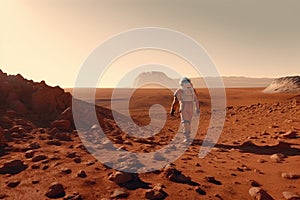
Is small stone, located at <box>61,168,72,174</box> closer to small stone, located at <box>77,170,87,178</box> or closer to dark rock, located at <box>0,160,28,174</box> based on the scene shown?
small stone, located at <box>77,170,87,178</box>

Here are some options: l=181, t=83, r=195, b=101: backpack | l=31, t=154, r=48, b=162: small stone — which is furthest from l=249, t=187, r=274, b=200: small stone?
l=181, t=83, r=195, b=101: backpack

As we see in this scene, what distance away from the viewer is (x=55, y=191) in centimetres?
385

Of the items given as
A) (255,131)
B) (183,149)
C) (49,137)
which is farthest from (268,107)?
(49,137)

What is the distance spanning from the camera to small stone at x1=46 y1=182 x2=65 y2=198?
3.82 meters

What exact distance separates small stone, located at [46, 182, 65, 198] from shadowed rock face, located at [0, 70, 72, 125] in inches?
191

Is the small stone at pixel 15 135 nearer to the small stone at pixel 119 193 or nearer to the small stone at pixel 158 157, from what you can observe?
the small stone at pixel 158 157

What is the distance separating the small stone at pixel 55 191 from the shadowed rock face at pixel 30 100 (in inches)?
191

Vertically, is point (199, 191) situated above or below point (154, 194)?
below

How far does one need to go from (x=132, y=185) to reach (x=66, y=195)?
3.30 feet

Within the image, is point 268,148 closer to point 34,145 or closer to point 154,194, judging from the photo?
point 154,194

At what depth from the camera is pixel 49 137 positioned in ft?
22.9

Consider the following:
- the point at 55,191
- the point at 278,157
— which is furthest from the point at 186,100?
the point at 55,191

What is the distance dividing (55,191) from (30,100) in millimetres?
6634

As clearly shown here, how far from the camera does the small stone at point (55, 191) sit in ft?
12.5
